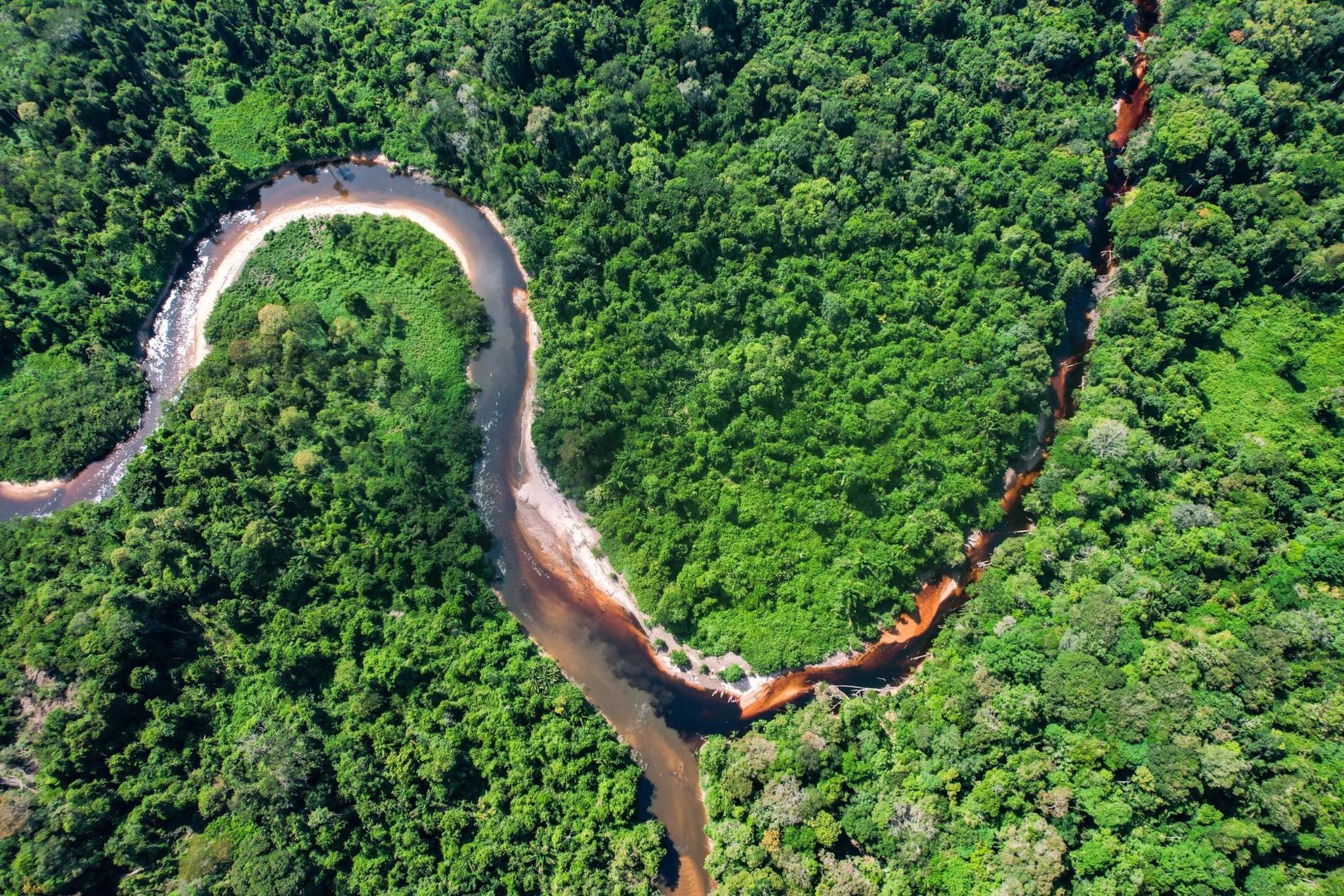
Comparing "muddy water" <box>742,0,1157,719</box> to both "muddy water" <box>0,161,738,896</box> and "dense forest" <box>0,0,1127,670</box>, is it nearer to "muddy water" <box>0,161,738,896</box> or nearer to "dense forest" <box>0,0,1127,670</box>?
"dense forest" <box>0,0,1127,670</box>

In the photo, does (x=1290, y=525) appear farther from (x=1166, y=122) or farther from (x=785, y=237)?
(x=785, y=237)

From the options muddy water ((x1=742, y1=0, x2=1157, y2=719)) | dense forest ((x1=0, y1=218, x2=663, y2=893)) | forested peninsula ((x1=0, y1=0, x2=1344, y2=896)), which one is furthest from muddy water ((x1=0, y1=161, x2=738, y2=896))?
muddy water ((x1=742, y1=0, x2=1157, y2=719))

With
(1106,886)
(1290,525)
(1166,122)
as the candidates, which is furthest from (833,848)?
(1166,122)

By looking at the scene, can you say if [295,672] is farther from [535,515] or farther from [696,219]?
[696,219]

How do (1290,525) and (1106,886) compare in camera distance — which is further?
(1290,525)

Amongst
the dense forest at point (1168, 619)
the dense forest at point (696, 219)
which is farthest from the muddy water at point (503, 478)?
the dense forest at point (1168, 619)

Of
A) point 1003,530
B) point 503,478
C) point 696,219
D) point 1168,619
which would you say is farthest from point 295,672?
point 1168,619
